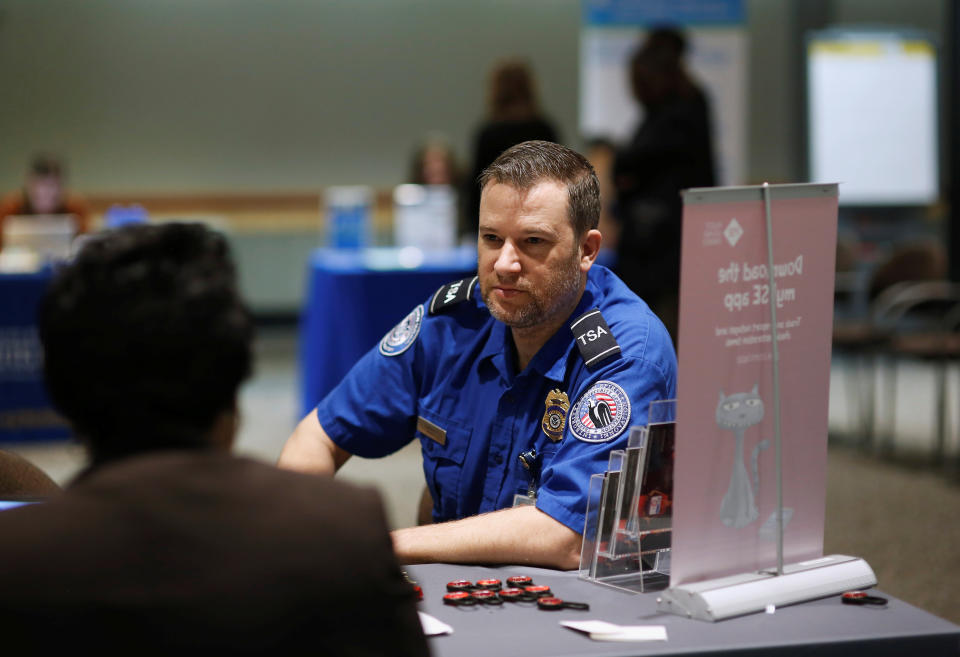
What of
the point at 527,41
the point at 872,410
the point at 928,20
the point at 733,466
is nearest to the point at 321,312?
the point at 872,410

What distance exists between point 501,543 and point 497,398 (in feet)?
1.29

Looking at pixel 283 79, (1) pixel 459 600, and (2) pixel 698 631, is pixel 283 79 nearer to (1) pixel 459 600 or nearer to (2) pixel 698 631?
(1) pixel 459 600

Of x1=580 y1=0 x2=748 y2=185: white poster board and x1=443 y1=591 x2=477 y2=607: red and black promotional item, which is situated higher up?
x1=580 y1=0 x2=748 y2=185: white poster board

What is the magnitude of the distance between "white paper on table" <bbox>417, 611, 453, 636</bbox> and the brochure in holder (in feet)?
0.89

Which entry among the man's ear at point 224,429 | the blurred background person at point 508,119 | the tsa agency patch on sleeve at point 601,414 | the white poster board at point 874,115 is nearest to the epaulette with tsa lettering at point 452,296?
the tsa agency patch on sleeve at point 601,414

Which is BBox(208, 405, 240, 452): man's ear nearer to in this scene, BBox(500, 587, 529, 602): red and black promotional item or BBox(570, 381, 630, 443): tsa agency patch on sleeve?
BBox(500, 587, 529, 602): red and black promotional item

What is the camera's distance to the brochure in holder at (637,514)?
4.83 feet

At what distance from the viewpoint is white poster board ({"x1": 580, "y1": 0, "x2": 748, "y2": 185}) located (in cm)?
620

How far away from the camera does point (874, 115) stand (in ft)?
24.0

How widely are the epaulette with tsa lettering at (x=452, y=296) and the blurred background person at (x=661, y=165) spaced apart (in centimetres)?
257

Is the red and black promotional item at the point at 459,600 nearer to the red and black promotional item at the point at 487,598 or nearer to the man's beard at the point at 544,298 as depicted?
the red and black promotional item at the point at 487,598

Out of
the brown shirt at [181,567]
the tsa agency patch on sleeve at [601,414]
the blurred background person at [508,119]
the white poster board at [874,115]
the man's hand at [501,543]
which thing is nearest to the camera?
the brown shirt at [181,567]

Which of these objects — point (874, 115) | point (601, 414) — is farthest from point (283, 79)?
point (601, 414)

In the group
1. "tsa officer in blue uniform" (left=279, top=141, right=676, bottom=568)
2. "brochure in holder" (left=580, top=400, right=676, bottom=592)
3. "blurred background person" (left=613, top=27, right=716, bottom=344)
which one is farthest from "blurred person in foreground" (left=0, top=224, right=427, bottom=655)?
"blurred background person" (left=613, top=27, right=716, bottom=344)
